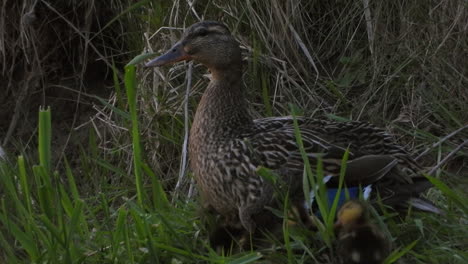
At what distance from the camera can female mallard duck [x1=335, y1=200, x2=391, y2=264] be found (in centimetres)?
306

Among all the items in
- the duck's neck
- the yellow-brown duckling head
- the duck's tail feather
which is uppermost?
the yellow-brown duckling head

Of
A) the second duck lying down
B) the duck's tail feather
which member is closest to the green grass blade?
the second duck lying down

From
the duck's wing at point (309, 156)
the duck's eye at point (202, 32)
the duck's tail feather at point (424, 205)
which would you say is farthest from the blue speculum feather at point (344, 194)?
the duck's eye at point (202, 32)

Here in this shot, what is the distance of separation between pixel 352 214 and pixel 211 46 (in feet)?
4.10

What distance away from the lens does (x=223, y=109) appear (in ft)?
13.3

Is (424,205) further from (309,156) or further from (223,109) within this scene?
(223,109)

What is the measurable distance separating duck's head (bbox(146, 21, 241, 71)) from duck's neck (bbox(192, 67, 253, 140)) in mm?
40

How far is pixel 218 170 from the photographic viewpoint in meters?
3.76

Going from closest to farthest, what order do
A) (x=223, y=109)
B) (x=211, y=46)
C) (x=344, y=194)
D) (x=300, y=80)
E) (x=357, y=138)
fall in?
1. (x=344, y=194)
2. (x=357, y=138)
3. (x=223, y=109)
4. (x=211, y=46)
5. (x=300, y=80)

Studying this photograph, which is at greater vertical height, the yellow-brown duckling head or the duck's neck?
the yellow-brown duckling head

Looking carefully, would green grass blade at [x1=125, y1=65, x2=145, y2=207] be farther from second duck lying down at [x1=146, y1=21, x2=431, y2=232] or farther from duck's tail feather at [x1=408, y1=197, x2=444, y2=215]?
duck's tail feather at [x1=408, y1=197, x2=444, y2=215]

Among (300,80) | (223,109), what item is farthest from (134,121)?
(300,80)

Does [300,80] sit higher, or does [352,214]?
[352,214]

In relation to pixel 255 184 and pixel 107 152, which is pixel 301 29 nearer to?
pixel 107 152
